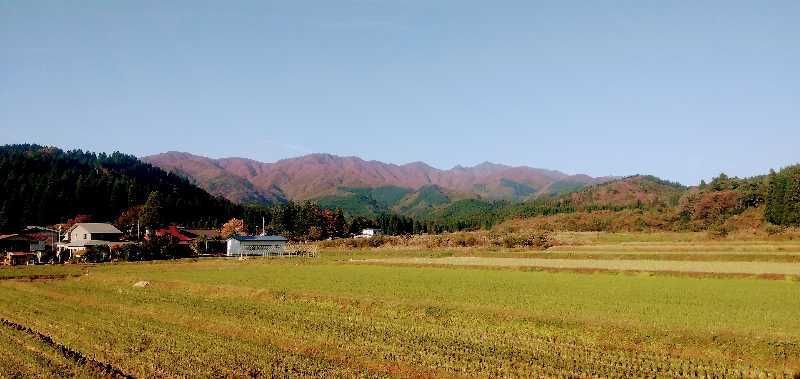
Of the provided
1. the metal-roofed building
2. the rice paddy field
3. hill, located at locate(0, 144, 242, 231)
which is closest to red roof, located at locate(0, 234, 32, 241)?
the metal-roofed building

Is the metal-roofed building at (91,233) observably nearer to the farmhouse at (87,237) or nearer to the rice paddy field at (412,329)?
the farmhouse at (87,237)

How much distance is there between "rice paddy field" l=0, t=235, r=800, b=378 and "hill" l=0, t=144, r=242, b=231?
82.2 metres

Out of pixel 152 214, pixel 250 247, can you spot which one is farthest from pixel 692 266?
pixel 152 214

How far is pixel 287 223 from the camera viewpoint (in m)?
126

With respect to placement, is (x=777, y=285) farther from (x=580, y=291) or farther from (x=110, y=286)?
(x=110, y=286)

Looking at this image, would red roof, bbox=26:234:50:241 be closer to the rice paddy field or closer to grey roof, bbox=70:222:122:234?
grey roof, bbox=70:222:122:234

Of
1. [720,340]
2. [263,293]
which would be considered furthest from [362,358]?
[263,293]

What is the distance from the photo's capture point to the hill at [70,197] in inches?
4422

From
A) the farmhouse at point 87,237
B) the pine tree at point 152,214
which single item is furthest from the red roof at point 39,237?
the pine tree at point 152,214

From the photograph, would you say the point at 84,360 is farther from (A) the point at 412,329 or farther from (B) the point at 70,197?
(B) the point at 70,197

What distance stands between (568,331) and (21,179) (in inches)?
5585

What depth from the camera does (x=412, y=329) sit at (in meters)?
18.0

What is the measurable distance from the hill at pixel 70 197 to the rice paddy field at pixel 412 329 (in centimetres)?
8221

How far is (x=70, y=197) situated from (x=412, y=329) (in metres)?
130
